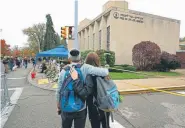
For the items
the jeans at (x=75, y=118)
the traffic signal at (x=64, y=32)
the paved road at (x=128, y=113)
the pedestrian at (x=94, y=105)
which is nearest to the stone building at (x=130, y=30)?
the traffic signal at (x=64, y=32)

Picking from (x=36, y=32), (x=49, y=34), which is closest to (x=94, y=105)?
(x=49, y=34)

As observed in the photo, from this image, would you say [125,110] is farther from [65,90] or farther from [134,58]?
[134,58]

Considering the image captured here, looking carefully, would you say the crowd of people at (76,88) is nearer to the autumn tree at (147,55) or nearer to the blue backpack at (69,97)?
the blue backpack at (69,97)

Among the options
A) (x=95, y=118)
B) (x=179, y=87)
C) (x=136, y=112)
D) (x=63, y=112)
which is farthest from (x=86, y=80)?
(x=179, y=87)

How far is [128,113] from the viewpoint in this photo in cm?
549

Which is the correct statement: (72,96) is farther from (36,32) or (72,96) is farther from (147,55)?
(36,32)

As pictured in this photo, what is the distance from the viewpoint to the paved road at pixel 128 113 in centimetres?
461

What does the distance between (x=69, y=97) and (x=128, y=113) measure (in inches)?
135

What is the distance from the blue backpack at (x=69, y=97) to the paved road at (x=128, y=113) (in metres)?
2.14

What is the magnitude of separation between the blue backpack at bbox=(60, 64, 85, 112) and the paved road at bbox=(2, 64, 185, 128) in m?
2.14

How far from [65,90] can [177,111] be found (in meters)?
4.54

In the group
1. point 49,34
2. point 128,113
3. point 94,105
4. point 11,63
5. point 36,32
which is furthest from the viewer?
point 36,32

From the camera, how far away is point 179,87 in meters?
9.34

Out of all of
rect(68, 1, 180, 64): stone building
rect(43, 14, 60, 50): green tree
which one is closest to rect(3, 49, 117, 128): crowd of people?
rect(68, 1, 180, 64): stone building
